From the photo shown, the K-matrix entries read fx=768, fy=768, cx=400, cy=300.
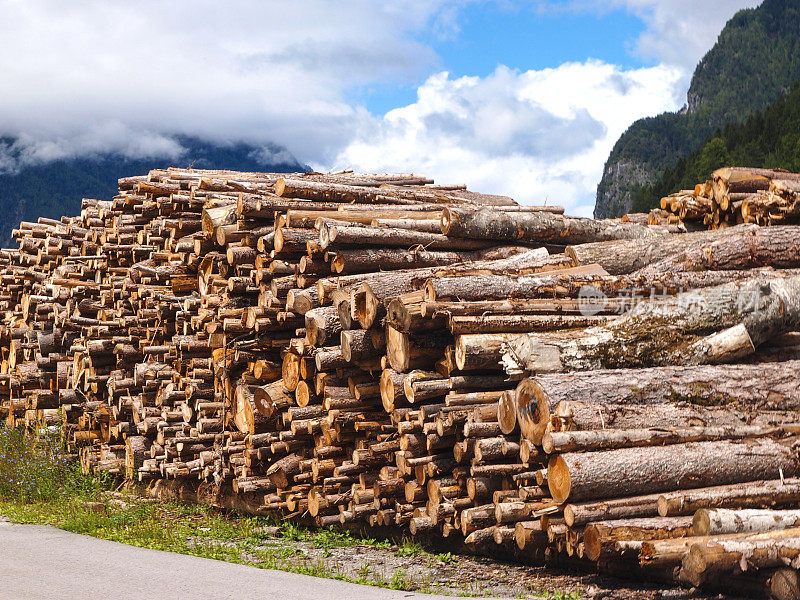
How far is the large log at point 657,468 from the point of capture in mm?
5551

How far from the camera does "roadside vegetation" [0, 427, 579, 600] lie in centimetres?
681

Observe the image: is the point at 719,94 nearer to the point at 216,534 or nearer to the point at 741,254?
the point at 741,254

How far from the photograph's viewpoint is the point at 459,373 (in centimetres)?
706

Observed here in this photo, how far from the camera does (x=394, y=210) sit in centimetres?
1064

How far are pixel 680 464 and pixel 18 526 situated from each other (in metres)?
7.77

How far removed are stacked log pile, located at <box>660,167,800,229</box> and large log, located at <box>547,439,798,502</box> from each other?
7.65 metres

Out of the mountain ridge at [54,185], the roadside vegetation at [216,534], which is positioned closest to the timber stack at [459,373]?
the roadside vegetation at [216,534]

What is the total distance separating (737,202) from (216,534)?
1005cm

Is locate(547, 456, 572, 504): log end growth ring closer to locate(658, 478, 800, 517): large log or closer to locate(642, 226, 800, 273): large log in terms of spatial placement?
locate(658, 478, 800, 517): large log

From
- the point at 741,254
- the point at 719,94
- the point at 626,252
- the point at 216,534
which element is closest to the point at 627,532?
the point at 741,254

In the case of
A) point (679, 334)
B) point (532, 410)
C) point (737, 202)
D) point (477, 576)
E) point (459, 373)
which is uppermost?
point (737, 202)

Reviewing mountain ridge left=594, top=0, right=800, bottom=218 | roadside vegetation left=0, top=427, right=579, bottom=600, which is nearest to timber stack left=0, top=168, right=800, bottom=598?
roadside vegetation left=0, top=427, right=579, bottom=600

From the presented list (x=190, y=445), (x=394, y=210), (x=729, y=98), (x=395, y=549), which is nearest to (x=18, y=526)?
(x=190, y=445)

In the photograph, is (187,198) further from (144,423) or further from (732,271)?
(732,271)
